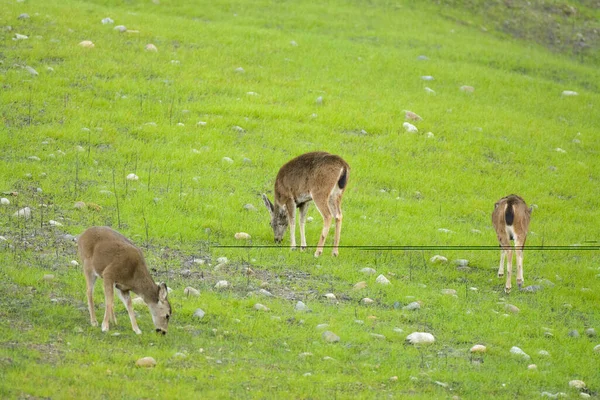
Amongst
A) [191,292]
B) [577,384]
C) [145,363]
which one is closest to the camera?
[145,363]

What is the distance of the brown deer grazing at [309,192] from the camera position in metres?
16.0

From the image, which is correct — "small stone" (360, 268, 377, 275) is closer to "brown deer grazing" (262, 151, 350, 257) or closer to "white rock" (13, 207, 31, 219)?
"brown deer grazing" (262, 151, 350, 257)

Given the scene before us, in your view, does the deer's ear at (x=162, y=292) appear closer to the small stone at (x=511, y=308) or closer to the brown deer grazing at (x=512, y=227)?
the small stone at (x=511, y=308)

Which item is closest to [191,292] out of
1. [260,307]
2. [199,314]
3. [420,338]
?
[199,314]

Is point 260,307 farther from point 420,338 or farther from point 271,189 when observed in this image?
point 271,189

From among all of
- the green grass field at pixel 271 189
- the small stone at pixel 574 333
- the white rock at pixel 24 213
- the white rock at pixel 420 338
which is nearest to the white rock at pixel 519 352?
the green grass field at pixel 271 189

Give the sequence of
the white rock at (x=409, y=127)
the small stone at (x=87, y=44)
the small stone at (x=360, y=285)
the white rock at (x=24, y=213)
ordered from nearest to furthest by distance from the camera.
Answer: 1. the small stone at (x=360, y=285)
2. the white rock at (x=24, y=213)
3. the white rock at (x=409, y=127)
4. the small stone at (x=87, y=44)

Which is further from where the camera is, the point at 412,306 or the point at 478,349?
the point at 412,306

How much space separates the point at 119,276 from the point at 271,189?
7837mm

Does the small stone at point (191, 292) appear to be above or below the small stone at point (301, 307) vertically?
above

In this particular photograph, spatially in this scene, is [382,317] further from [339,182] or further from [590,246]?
[590,246]

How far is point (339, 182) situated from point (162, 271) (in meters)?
3.77

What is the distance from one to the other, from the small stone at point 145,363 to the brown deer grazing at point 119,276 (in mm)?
1051

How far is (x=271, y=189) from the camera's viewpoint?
61.0ft
